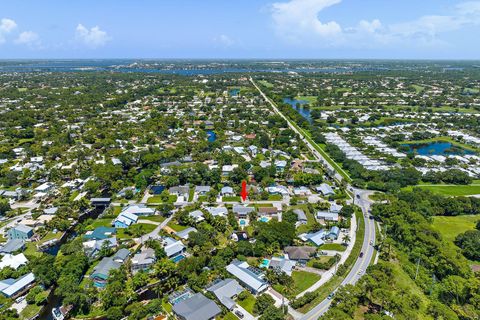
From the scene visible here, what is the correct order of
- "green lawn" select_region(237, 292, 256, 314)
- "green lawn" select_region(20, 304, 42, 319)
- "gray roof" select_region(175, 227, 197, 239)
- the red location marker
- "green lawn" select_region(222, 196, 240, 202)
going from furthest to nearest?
the red location marker, "green lawn" select_region(222, 196, 240, 202), "gray roof" select_region(175, 227, 197, 239), "green lawn" select_region(237, 292, 256, 314), "green lawn" select_region(20, 304, 42, 319)

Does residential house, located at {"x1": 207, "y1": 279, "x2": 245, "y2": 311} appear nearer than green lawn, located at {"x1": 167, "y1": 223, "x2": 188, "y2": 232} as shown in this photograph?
Yes

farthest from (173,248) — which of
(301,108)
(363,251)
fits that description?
(301,108)

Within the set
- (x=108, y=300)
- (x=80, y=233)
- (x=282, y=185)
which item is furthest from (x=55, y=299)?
(x=282, y=185)

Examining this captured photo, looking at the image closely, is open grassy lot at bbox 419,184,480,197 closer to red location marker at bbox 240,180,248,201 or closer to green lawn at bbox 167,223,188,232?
red location marker at bbox 240,180,248,201

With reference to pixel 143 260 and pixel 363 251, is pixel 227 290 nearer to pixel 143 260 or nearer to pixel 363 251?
pixel 143 260

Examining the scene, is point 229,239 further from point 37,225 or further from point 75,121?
point 75,121

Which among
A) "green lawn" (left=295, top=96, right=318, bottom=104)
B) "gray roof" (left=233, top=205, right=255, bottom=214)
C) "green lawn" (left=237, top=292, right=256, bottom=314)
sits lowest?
"green lawn" (left=237, top=292, right=256, bottom=314)

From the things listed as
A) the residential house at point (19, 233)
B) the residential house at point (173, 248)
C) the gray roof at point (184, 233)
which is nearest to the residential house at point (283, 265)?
the residential house at point (173, 248)

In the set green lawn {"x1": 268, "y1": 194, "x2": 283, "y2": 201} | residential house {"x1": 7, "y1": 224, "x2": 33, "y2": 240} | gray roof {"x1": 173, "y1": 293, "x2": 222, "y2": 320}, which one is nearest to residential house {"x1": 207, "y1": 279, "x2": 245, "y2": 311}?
gray roof {"x1": 173, "y1": 293, "x2": 222, "y2": 320}
